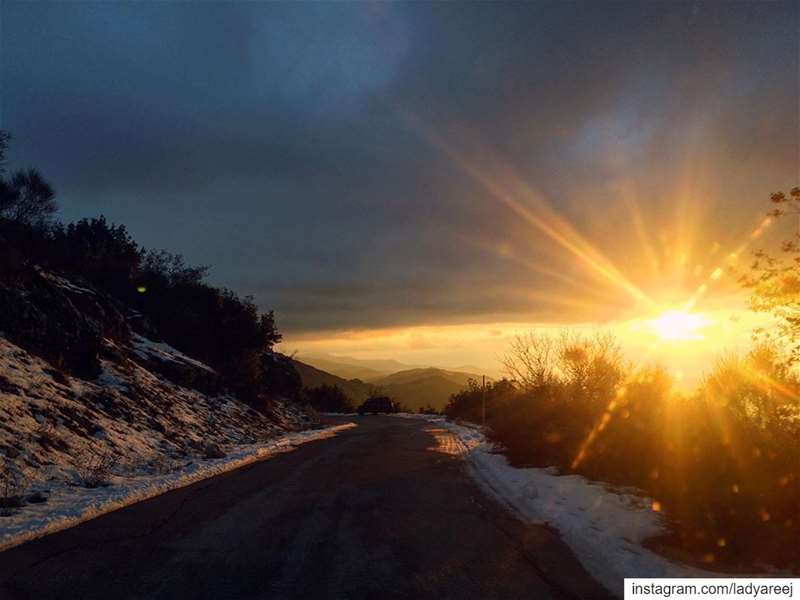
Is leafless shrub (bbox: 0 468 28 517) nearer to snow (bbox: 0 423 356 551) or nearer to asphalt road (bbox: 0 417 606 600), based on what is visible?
snow (bbox: 0 423 356 551)

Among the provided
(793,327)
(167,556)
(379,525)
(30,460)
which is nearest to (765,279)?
(793,327)

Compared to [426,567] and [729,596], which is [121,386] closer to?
[426,567]

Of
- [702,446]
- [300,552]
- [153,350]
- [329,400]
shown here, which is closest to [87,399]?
[153,350]

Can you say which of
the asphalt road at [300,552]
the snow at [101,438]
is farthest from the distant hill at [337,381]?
the asphalt road at [300,552]

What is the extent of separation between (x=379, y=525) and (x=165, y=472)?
8.21 m

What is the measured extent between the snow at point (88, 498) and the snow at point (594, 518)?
7102 mm

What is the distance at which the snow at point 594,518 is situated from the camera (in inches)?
274

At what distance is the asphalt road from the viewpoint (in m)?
6.20

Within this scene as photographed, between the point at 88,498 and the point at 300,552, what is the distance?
221 inches

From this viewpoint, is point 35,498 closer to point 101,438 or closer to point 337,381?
point 101,438

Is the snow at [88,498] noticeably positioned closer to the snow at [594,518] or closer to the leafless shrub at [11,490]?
the leafless shrub at [11,490]

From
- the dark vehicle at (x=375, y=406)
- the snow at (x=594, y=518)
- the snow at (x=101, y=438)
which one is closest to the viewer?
the snow at (x=594, y=518)

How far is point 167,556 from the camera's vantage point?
733 cm

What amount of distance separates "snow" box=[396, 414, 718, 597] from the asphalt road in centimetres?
34
